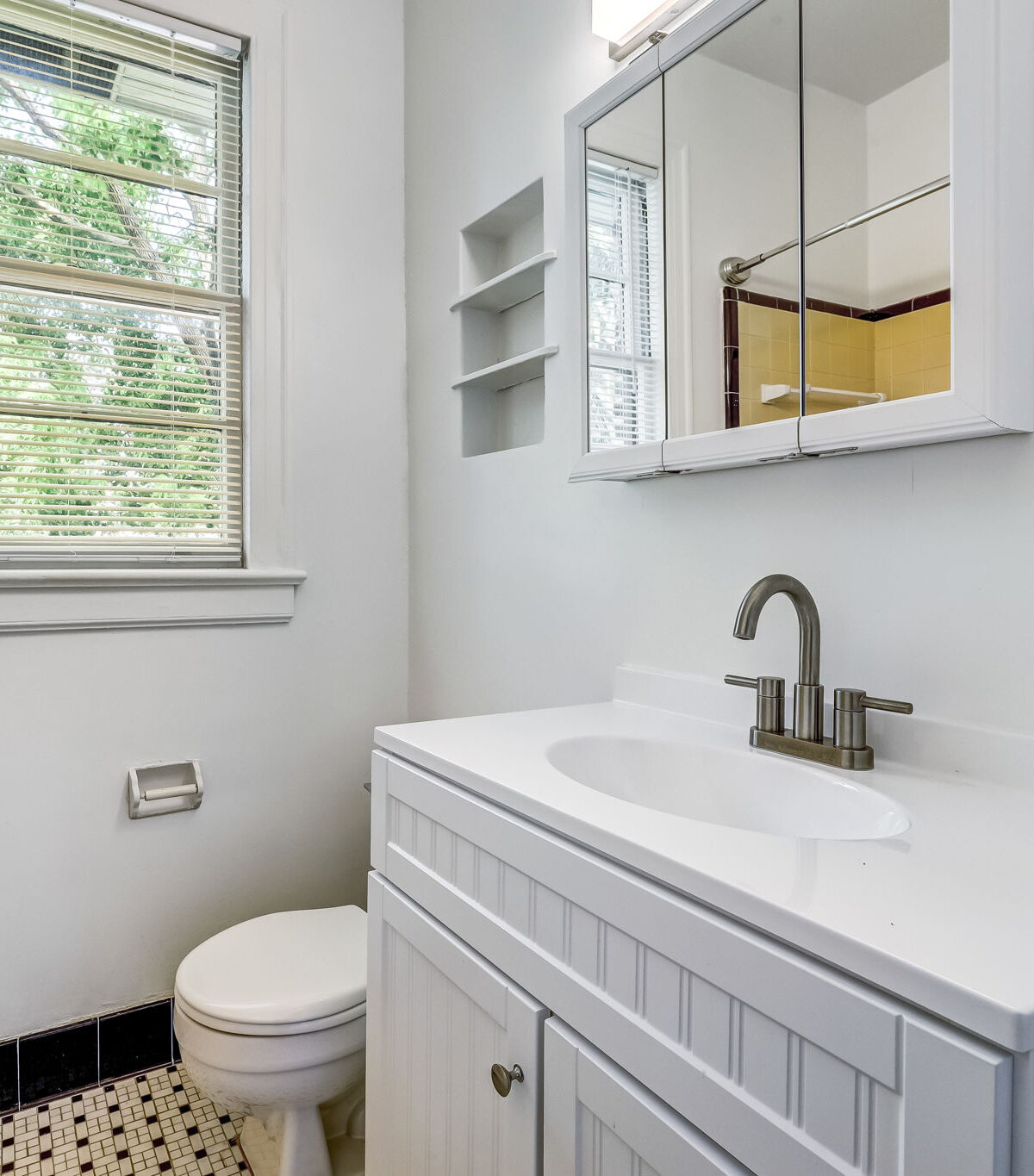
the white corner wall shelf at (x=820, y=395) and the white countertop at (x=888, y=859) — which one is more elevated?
the white corner wall shelf at (x=820, y=395)

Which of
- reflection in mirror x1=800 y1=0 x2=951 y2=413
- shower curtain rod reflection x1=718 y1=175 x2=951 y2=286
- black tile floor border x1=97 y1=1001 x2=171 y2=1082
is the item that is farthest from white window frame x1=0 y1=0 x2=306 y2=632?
reflection in mirror x1=800 y1=0 x2=951 y2=413

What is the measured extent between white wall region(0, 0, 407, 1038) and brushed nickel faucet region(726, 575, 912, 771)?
1.21 m

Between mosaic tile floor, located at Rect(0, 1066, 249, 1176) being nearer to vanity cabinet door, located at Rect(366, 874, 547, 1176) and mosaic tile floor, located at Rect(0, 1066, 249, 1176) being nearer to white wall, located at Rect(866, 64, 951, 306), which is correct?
vanity cabinet door, located at Rect(366, 874, 547, 1176)

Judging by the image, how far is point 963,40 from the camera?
2.64 feet

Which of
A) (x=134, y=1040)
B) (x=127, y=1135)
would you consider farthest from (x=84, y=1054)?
(x=127, y=1135)

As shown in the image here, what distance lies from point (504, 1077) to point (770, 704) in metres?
0.52

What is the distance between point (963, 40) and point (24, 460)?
1.72 m

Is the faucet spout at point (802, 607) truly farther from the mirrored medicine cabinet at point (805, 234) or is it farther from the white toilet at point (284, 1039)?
the white toilet at point (284, 1039)

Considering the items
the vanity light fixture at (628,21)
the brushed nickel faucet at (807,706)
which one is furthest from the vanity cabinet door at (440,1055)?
the vanity light fixture at (628,21)

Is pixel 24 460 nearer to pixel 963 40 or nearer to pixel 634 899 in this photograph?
pixel 634 899

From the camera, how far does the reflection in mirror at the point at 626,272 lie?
1205 mm

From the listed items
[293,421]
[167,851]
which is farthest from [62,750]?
[293,421]

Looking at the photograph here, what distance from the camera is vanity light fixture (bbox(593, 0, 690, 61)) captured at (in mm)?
1245

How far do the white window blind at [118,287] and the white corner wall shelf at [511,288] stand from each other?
1.92 ft
